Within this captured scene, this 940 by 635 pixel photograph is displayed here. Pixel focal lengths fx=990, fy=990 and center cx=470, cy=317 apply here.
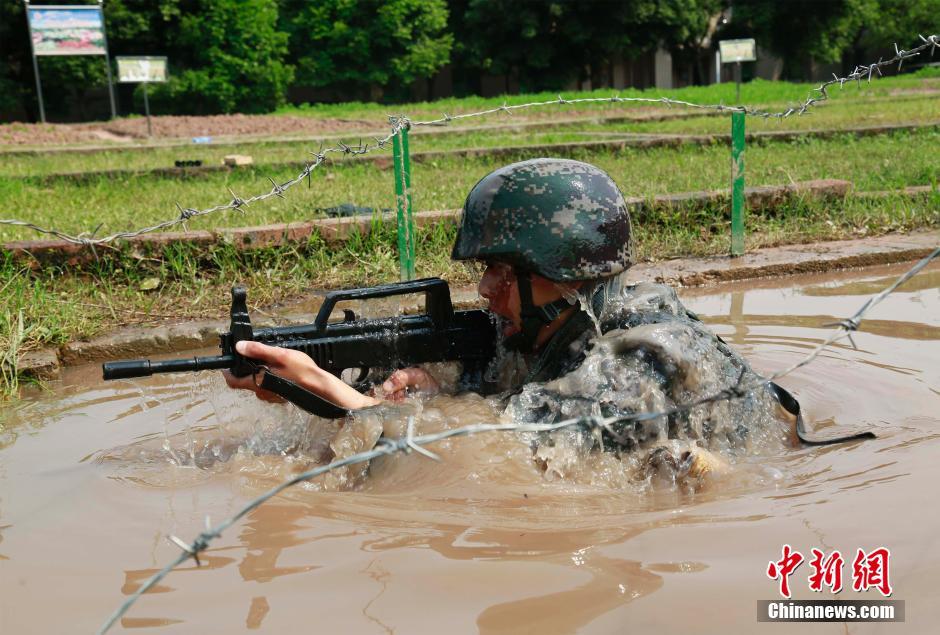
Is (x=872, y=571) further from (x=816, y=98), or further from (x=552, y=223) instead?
(x=816, y=98)

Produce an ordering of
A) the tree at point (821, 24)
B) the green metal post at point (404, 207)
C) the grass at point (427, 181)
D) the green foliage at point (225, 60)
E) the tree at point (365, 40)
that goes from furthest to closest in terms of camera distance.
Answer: the tree at point (821, 24)
the tree at point (365, 40)
the green foliage at point (225, 60)
the grass at point (427, 181)
the green metal post at point (404, 207)

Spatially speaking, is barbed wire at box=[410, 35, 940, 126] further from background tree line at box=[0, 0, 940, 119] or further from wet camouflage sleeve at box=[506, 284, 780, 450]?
background tree line at box=[0, 0, 940, 119]

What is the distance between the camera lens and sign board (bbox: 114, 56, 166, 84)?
20006mm

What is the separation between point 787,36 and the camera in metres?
38.0

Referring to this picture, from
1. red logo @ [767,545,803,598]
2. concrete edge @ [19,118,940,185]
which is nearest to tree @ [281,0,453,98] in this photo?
concrete edge @ [19,118,940,185]

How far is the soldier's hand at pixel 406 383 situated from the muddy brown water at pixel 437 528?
0.11m

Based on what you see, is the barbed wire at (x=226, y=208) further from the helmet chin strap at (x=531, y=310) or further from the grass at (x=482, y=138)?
the grass at (x=482, y=138)

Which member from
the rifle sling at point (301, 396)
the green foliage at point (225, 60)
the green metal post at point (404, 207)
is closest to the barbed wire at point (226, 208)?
the green metal post at point (404, 207)

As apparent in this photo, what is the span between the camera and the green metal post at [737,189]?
244 inches

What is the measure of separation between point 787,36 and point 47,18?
27397 mm

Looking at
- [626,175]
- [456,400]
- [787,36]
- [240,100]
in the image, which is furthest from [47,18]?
[787,36]

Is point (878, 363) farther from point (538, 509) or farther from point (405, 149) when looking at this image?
point (405, 149)

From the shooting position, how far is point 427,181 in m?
9.15

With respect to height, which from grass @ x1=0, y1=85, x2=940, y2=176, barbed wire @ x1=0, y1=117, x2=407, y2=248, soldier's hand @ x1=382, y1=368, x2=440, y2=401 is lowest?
soldier's hand @ x1=382, y1=368, x2=440, y2=401
